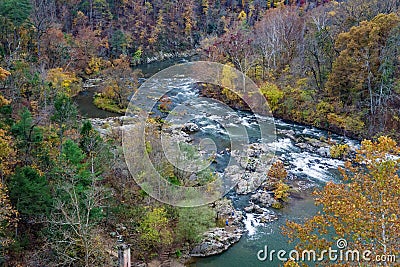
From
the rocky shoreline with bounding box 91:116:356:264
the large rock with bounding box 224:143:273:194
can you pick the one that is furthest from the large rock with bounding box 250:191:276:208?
the large rock with bounding box 224:143:273:194

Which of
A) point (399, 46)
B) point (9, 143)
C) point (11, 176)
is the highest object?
point (399, 46)

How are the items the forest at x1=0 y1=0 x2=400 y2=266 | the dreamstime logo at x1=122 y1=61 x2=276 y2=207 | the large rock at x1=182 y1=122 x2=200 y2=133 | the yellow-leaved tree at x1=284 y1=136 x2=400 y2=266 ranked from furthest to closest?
the large rock at x1=182 y1=122 x2=200 y2=133 < the dreamstime logo at x1=122 y1=61 x2=276 y2=207 < the forest at x1=0 y1=0 x2=400 y2=266 < the yellow-leaved tree at x1=284 y1=136 x2=400 y2=266

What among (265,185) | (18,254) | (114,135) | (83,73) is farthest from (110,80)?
(18,254)

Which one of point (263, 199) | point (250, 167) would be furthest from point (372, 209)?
point (250, 167)

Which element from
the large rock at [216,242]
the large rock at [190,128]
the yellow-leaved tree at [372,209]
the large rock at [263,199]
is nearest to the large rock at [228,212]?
the large rock at [216,242]

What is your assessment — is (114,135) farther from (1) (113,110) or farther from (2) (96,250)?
(1) (113,110)

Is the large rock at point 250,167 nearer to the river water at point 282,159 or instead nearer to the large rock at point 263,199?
the large rock at point 263,199

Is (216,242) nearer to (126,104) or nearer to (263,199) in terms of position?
(263,199)

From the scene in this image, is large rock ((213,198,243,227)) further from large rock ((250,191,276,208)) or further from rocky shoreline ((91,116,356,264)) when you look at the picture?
large rock ((250,191,276,208))
